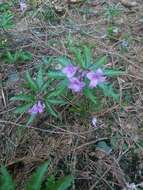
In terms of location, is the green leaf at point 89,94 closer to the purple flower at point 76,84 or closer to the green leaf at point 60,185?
the purple flower at point 76,84

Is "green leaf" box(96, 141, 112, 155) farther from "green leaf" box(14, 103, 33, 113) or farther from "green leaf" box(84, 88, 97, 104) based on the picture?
"green leaf" box(14, 103, 33, 113)

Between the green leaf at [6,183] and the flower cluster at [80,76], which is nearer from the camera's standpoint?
the green leaf at [6,183]

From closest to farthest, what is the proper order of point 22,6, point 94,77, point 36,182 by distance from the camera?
point 36,182
point 94,77
point 22,6

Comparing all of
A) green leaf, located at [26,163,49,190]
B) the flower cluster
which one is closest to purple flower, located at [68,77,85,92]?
the flower cluster

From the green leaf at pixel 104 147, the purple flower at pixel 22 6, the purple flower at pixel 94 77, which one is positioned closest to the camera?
the purple flower at pixel 94 77

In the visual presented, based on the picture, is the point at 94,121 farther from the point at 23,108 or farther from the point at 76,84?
the point at 23,108

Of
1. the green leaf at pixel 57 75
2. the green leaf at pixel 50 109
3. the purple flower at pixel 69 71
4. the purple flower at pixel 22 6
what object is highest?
the purple flower at pixel 69 71

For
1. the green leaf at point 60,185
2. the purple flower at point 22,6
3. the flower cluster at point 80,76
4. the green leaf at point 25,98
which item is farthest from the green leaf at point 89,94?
the purple flower at point 22,6

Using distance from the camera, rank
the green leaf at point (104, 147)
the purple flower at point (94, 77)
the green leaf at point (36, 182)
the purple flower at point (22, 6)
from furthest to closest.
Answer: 1. the purple flower at point (22, 6)
2. the green leaf at point (104, 147)
3. the purple flower at point (94, 77)
4. the green leaf at point (36, 182)

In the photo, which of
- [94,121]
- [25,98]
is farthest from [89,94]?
[25,98]

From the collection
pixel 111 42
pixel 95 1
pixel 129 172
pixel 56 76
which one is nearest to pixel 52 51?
pixel 111 42
